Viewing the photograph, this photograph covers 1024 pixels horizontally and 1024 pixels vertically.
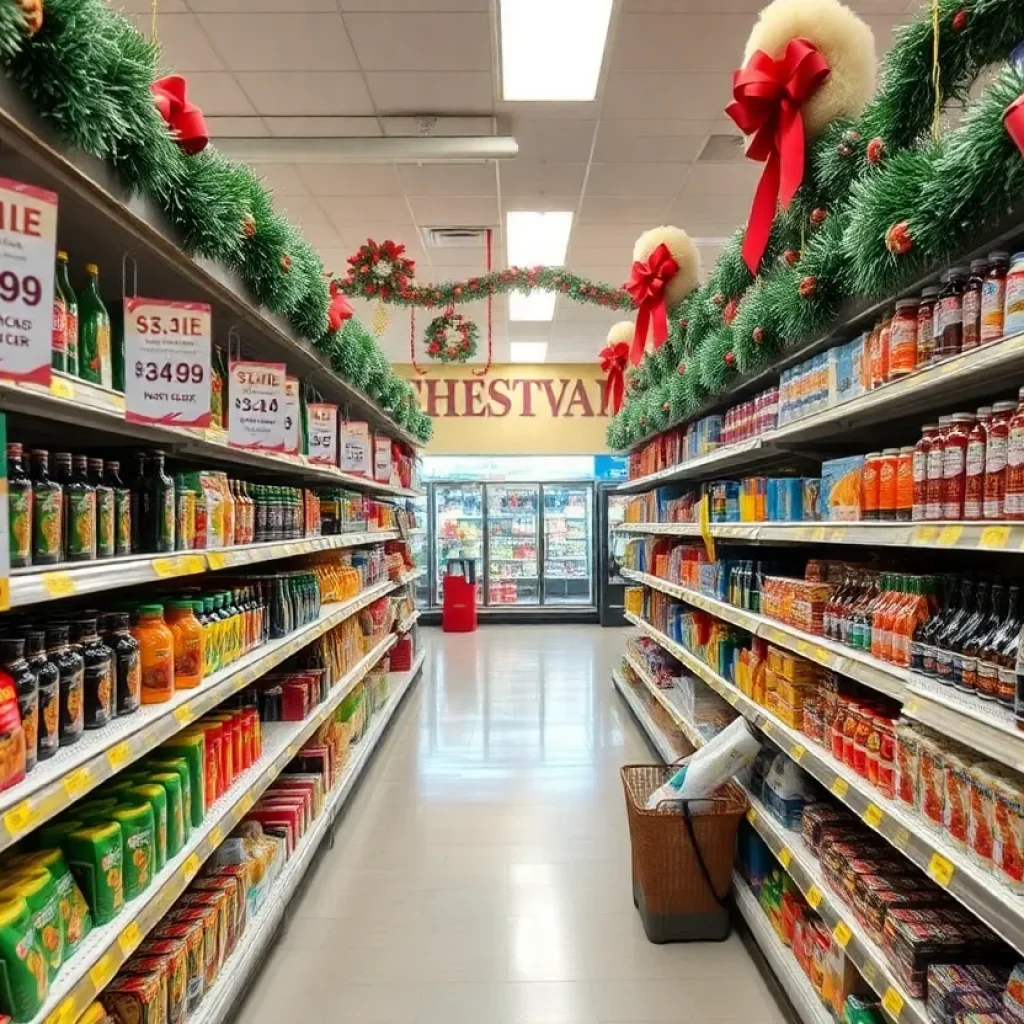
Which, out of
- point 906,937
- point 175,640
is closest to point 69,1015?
point 175,640

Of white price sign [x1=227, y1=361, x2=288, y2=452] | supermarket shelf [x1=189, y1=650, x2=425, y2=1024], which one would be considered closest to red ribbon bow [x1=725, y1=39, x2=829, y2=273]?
white price sign [x1=227, y1=361, x2=288, y2=452]

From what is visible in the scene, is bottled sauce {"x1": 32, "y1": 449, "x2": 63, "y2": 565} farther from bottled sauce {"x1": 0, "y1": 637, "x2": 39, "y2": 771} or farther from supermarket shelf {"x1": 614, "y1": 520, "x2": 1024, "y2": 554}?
supermarket shelf {"x1": 614, "y1": 520, "x2": 1024, "y2": 554}

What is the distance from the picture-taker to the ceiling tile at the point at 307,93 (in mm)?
4465

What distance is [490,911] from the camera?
3.25 meters

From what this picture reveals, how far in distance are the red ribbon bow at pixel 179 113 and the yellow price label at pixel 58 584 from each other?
1.05m

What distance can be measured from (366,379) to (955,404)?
3264mm

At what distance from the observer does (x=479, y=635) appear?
1089 centimetres

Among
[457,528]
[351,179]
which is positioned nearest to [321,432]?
Result: [351,179]

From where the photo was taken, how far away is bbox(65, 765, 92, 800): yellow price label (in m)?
1.59

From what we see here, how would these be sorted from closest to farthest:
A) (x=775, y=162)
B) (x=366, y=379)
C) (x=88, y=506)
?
(x=88, y=506) → (x=775, y=162) → (x=366, y=379)

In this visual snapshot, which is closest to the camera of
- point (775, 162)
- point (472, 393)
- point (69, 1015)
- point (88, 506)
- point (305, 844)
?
point (69, 1015)

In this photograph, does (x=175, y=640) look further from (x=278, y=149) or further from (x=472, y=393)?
(x=472, y=393)

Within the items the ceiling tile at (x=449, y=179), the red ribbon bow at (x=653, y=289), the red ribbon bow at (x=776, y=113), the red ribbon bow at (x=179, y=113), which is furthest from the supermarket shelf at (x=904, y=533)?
the ceiling tile at (x=449, y=179)

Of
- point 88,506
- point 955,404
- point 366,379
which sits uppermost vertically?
point 366,379
